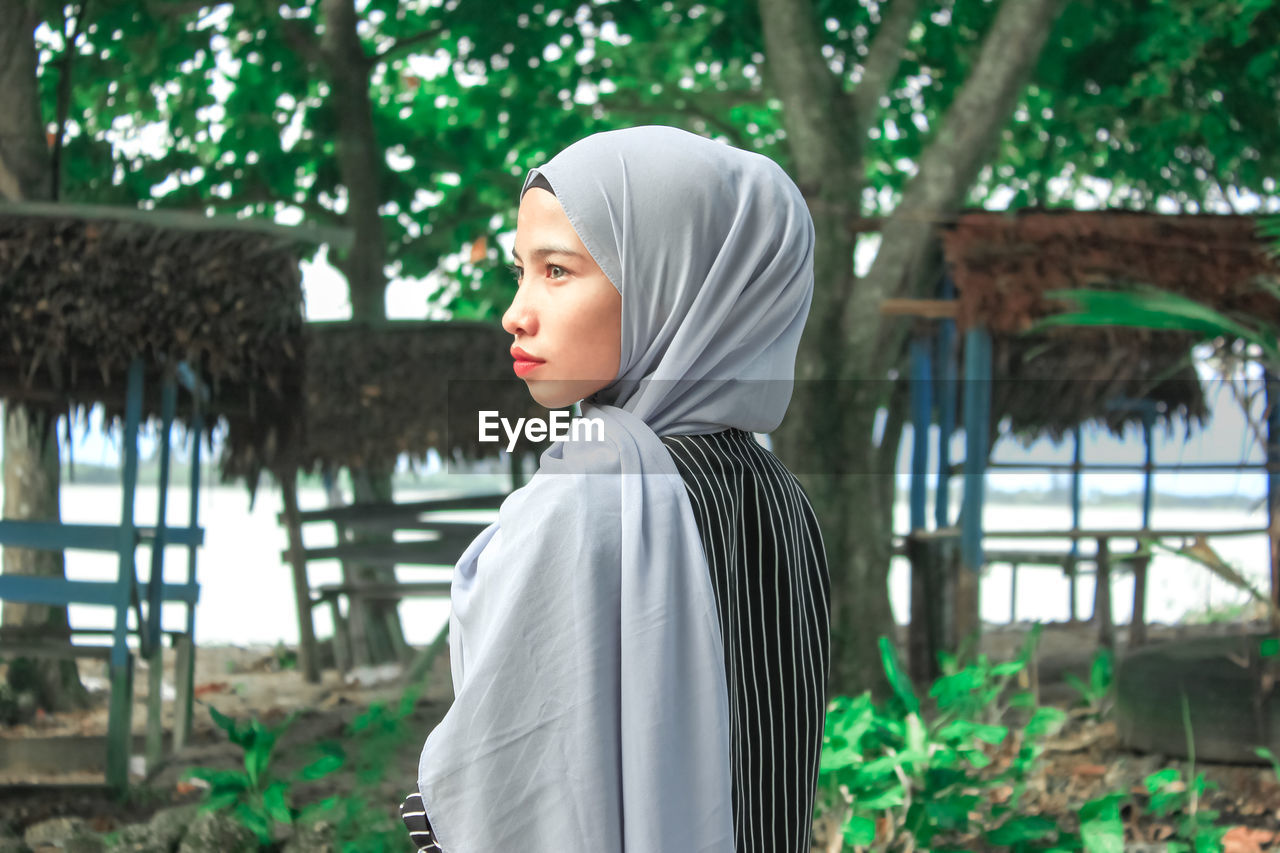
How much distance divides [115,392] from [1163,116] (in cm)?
540

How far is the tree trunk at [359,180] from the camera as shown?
714cm

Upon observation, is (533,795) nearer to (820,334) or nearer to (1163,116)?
(820,334)

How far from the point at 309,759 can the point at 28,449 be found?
84.8 inches

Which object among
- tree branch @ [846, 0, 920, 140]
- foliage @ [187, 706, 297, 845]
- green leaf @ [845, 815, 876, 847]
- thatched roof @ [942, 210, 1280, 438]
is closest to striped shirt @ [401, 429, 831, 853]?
green leaf @ [845, 815, 876, 847]

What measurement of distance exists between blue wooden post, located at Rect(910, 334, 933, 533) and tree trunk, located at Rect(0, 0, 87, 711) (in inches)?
184

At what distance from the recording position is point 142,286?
14.8 ft

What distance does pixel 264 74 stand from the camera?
7.14 m

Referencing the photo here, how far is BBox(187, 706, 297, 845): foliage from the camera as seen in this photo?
9.97 ft

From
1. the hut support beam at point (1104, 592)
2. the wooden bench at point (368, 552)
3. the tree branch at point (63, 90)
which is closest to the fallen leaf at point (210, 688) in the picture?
the wooden bench at point (368, 552)

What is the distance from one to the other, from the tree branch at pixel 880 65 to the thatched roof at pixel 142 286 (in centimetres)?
204

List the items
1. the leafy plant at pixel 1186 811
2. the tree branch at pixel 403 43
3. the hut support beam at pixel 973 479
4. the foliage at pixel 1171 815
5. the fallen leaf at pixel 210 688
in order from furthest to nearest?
the fallen leaf at pixel 210 688, the tree branch at pixel 403 43, the hut support beam at pixel 973 479, the leafy plant at pixel 1186 811, the foliage at pixel 1171 815

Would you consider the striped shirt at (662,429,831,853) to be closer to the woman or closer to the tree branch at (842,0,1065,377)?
the woman

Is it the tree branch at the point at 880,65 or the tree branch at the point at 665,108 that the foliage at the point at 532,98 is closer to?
the tree branch at the point at 665,108

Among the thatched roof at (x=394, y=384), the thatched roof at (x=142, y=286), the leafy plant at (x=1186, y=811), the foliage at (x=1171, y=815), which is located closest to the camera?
the foliage at (x=1171, y=815)
